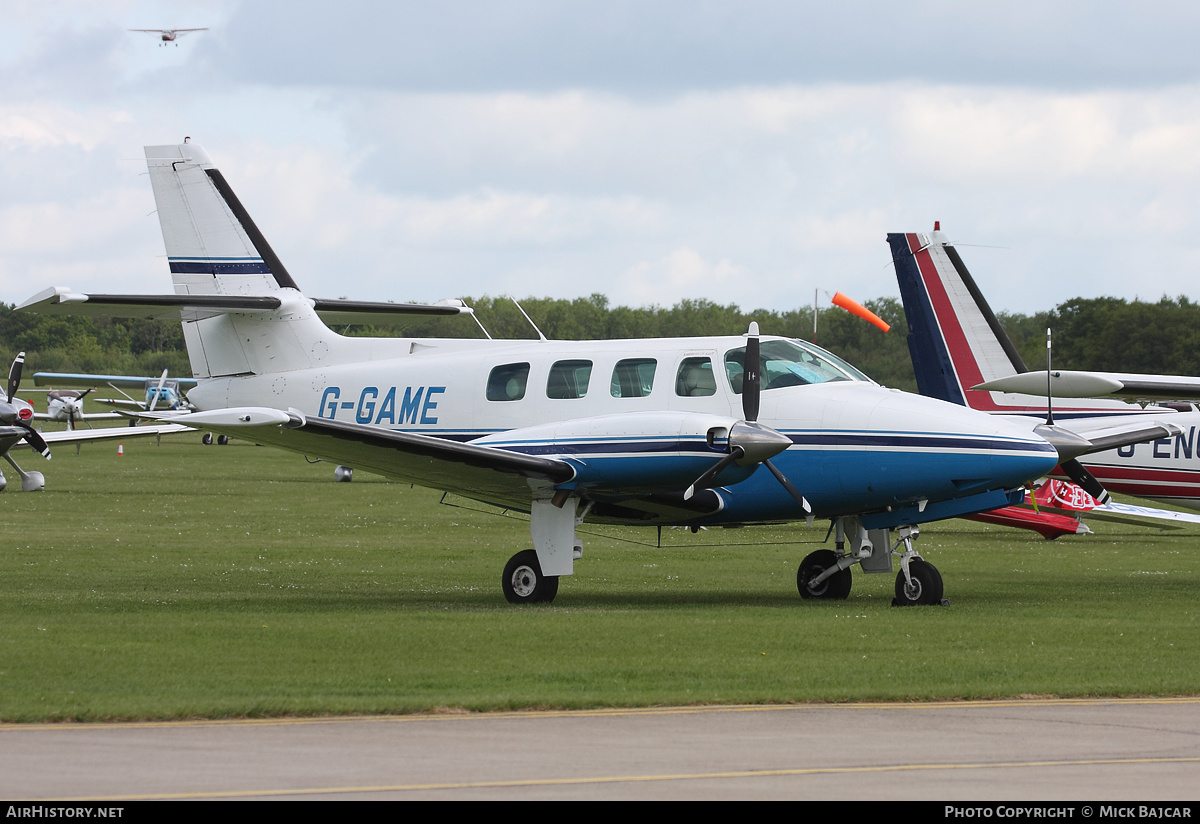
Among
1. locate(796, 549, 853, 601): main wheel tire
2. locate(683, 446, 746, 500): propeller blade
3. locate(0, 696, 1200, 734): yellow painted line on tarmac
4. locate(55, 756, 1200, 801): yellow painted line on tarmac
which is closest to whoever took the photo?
locate(55, 756, 1200, 801): yellow painted line on tarmac

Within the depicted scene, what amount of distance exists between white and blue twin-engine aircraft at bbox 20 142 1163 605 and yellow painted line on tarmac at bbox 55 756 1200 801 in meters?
7.23

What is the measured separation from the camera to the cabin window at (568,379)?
17156 millimetres

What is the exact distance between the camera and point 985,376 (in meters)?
23.3

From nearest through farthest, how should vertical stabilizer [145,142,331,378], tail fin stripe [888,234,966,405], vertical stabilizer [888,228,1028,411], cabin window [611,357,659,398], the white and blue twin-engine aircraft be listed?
the white and blue twin-engine aircraft
cabin window [611,357,659,398]
vertical stabilizer [145,142,331,378]
vertical stabilizer [888,228,1028,411]
tail fin stripe [888,234,966,405]

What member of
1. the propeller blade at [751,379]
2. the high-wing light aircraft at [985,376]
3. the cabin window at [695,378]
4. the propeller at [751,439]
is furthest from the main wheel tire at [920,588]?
the high-wing light aircraft at [985,376]

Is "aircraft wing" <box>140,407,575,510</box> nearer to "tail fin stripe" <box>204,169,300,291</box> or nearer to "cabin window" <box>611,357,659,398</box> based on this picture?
"cabin window" <box>611,357,659,398</box>

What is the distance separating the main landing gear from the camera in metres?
16.2

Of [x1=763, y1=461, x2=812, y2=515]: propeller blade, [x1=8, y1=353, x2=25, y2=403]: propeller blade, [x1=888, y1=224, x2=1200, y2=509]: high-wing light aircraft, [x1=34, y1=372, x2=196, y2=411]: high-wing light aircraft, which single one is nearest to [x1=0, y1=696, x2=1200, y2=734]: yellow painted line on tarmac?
[x1=763, y1=461, x2=812, y2=515]: propeller blade

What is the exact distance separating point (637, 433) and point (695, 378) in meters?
1.46

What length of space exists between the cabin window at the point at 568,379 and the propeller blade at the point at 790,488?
2.54 metres

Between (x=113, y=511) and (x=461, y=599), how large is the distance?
1710cm

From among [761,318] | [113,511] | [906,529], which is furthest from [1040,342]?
[906,529]

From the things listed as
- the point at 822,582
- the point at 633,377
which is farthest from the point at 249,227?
the point at 822,582

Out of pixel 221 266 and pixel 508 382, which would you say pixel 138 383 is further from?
pixel 508 382
